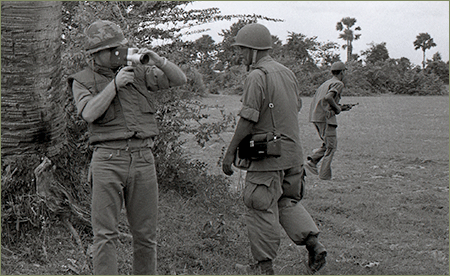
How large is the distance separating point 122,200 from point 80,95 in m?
A: 0.79

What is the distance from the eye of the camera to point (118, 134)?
4.07 meters

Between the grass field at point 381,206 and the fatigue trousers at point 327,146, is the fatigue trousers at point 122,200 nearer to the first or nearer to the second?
the grass field at point 381,206

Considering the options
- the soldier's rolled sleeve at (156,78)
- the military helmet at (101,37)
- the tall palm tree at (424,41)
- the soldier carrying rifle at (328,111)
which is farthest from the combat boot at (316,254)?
the tall palm tree at (424,41)

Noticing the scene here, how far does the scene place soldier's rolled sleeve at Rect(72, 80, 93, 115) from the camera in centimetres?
404

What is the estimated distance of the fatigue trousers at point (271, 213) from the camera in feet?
16.6

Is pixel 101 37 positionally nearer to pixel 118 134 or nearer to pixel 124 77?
pixel 124 77

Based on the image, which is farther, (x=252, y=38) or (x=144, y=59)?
(x=252, y=38)

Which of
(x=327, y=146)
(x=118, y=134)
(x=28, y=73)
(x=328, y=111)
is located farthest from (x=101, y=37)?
(x=327, y=146)

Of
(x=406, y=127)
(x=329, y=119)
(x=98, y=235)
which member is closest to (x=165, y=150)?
(x=98, y=235)

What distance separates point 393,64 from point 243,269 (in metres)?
48.9

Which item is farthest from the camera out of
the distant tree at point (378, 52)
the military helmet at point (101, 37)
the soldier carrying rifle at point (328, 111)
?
the distant tree at point (378, 52)

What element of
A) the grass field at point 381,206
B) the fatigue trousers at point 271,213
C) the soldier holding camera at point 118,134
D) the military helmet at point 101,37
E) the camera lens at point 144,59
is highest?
the military helmet at point 101,37

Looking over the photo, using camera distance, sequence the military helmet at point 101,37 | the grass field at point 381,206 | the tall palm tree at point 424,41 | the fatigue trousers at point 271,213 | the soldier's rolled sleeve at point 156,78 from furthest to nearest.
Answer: the tall palm tree at point 424,41 → the grass field at point 381,206 → the fatigue trousers at point 271,213 → the soldier's rolled sleeve at point 156,78 → the military helmet at point 101,37

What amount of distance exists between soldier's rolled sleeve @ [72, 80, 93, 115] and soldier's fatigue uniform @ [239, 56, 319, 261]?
1398mm
